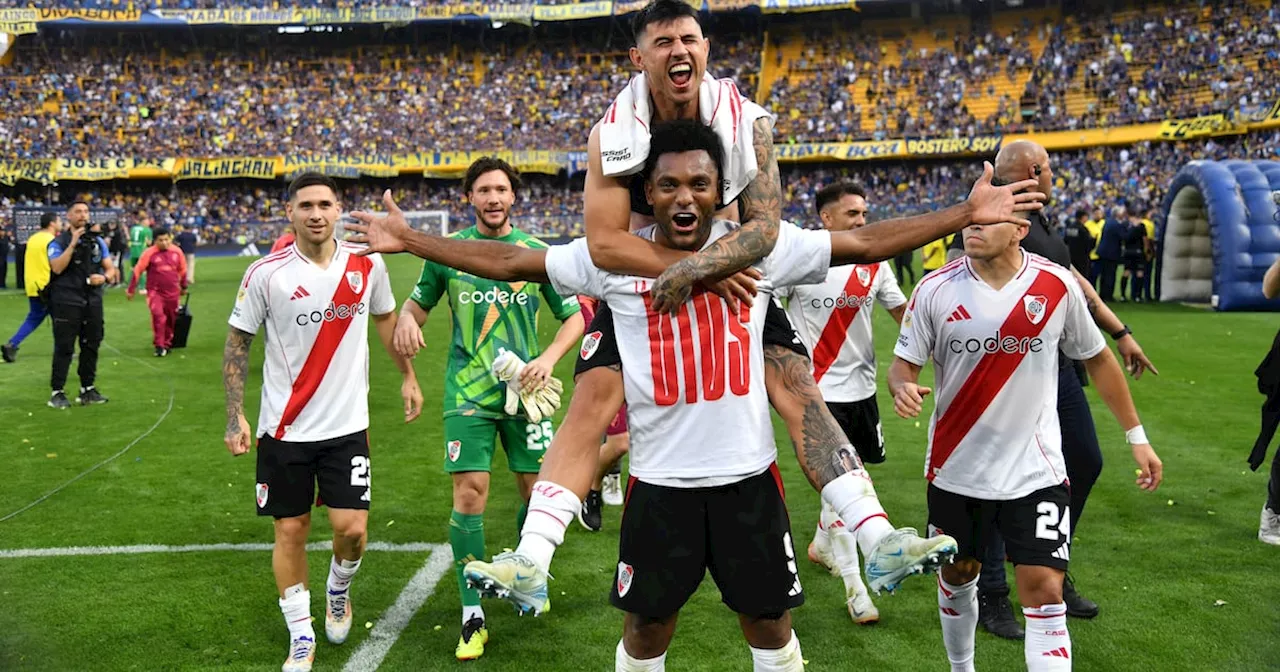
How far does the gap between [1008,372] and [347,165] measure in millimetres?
47715

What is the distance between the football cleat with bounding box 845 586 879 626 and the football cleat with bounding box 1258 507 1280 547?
293 centimetres

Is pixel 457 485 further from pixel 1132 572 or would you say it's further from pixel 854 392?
pixel 1132 572

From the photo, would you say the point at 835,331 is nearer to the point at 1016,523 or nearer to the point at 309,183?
the point at 1016,523

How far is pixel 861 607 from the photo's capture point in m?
5.38

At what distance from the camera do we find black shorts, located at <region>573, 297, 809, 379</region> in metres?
3.42

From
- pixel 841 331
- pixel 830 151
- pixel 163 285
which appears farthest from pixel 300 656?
pixel 830 151

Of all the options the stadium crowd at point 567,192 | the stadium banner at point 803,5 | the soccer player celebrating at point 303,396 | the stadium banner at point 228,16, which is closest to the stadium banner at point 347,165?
the stadium crowd at point 567,192

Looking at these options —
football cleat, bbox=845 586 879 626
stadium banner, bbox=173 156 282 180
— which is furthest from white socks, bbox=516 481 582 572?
stadium banner, bbox=173 156 282 180

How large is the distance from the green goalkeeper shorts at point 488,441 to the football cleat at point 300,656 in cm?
106

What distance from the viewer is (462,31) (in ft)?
172

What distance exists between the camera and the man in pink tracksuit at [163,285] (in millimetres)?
16281

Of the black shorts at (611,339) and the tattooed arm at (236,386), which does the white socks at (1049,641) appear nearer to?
Result: the black shorts at (611,339)

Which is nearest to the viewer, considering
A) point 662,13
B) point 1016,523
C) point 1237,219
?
point 662,13

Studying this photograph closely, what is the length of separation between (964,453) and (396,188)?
4913 cm
